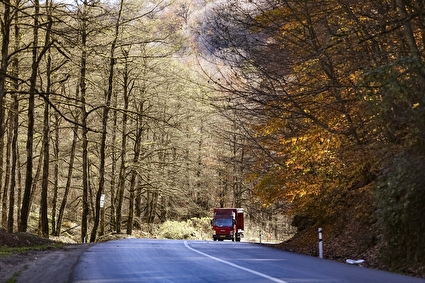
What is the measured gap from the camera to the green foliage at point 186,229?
4137 cm

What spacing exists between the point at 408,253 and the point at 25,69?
19.9m

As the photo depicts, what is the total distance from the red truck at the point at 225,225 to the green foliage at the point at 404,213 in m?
29.4

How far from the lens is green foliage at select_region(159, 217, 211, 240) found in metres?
41.4

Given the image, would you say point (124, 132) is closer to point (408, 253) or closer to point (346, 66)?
point (346, 66)

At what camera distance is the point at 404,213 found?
38.9 ft

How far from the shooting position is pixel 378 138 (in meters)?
16.8

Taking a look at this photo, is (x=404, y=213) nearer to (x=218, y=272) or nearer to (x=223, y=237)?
(x=218, y=272)

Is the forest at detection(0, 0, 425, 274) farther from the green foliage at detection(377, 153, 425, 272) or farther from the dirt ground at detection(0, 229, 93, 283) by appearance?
the dirt ground at detection(0, 229, 93, 283)

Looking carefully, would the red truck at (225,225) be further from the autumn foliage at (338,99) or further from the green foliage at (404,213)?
the green foliage at (404,213)

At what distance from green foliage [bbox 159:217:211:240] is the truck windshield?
2.63 meters

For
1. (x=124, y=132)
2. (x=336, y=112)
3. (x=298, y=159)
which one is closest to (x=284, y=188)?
(x=298, y=159)

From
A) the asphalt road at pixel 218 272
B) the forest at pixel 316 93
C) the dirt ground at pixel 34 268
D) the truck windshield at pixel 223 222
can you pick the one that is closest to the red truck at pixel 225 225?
the truck windshield at pixel 223 222

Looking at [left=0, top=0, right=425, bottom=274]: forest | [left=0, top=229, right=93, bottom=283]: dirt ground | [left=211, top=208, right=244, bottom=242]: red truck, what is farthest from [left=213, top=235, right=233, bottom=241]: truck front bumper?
[left=0, top=229, right=93, bottom=283]: dirt ground

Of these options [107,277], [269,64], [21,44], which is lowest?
[107,277]
